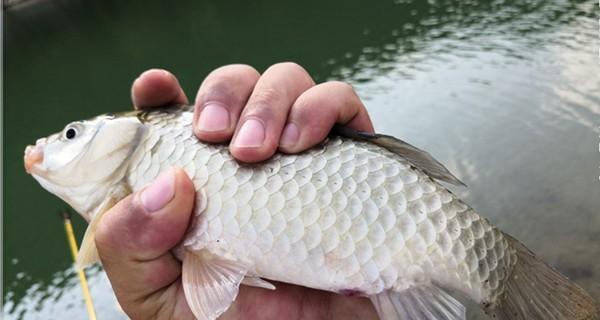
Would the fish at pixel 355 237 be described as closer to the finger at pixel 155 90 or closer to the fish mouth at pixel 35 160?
the fish mouth at pixel 35 160

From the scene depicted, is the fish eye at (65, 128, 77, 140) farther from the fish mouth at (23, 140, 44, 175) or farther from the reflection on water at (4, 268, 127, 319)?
the reflection on water at (4, 268, 127, 319)

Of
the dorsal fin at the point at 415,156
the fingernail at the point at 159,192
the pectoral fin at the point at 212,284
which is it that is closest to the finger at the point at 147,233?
the fingernail at the point at 159,192

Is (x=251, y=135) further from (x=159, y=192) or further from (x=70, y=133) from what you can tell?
(x=70, y=133)

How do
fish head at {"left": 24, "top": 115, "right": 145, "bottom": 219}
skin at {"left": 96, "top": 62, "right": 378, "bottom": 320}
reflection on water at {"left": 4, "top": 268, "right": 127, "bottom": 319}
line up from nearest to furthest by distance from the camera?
skin at {"left": 96, "top": 62, "right": 378, "bottom": 320}, fish head at {"left": 24, "top": 115, "right": 145, "bottom": 219}, reflection on water at {"left": 4, "top": 268, "right": 127, "bottom": 319}

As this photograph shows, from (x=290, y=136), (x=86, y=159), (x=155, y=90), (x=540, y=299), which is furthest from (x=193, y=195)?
(x=540, y=299)

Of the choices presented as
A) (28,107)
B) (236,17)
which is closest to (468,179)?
(28,107)

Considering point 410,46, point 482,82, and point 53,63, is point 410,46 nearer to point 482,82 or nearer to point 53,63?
point 482,82

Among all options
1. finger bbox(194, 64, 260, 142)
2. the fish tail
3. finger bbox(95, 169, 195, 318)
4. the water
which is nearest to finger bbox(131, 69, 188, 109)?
finger bbox(194, 64, 260, 142)

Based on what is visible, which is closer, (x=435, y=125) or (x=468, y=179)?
(x=468, y=179)
